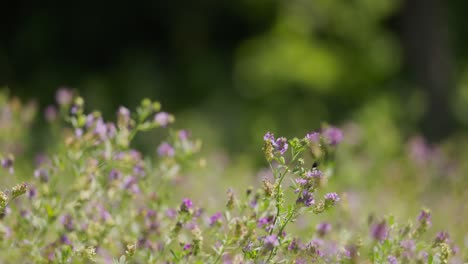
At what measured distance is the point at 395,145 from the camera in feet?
20.5

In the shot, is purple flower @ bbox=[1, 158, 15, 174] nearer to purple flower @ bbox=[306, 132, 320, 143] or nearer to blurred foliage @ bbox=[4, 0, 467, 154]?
purple flower @ bbox=[306, 132, 320, 143]

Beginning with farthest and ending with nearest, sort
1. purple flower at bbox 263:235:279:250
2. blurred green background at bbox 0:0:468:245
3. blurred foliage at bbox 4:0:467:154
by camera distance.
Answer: blurred foliage at bbox 4:0:467:154, blurred green background at bbox 0:0:468:245, purple flower at bbox 263:235:279:250

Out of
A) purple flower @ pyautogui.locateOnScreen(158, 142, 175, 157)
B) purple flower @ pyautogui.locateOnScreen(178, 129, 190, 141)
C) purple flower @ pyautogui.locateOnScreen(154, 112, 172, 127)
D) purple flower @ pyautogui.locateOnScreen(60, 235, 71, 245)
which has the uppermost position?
purple flower @ pyautogui.locateOnScreen(178, 129, 190, 141)

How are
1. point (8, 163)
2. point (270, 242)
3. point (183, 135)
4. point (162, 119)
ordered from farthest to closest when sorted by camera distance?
point (183, 135), point (162, 119), point (8, 163), point (270, 242)

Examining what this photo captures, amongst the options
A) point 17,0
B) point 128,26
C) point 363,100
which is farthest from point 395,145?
point 17,0

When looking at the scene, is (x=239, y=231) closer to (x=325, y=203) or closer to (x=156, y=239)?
(x=325, y=203)

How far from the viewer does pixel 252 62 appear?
424 inches

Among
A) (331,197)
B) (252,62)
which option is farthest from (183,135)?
(252,62)

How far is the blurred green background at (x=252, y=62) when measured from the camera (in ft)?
32.5

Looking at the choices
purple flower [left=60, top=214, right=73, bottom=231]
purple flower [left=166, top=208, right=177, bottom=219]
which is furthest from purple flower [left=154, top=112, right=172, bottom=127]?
purple flower [left=60, top=214, right=73, bottom=231]

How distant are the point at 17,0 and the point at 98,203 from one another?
11.1m

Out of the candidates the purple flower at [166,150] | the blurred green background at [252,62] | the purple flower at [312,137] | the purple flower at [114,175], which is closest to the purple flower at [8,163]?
the purple flower at [114,175]

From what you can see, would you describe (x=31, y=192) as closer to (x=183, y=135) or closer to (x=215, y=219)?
(x=215, y=219)

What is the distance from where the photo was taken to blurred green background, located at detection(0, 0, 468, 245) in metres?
9.90
